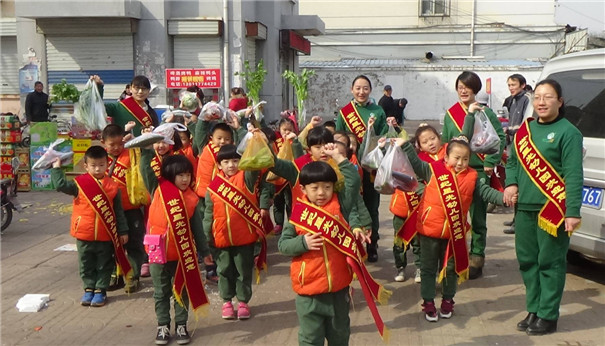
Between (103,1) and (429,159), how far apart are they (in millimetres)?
12341

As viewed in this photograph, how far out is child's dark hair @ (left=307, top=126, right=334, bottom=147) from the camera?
4.50m

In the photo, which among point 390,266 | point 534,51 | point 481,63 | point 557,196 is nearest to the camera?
point 557,196

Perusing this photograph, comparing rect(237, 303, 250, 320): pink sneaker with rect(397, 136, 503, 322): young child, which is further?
rect(237, 303, 250, 320): pink sneaker

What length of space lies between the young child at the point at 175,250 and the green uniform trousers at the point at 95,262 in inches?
36.6

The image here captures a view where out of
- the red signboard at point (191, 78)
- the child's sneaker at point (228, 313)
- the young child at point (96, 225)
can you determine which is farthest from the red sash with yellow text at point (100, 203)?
the red signboard at point (191, 78)

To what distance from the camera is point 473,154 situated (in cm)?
568

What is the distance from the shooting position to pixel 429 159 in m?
5.41

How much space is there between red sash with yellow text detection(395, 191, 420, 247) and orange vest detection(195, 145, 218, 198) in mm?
1767

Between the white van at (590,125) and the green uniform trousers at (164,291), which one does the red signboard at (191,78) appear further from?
the green uniform trousers at (164,291)

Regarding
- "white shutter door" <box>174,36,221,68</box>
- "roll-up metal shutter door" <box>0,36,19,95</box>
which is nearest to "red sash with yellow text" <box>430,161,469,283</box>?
"white shutter door" <box>174,36,221,68</box>

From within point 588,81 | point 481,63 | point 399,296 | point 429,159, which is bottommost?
point 399,296

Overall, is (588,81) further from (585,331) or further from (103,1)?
(103,1)

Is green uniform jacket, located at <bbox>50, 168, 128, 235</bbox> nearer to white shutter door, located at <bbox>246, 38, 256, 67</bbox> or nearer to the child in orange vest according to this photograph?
the child in orange vest

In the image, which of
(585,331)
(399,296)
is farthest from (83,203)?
(585,331)
